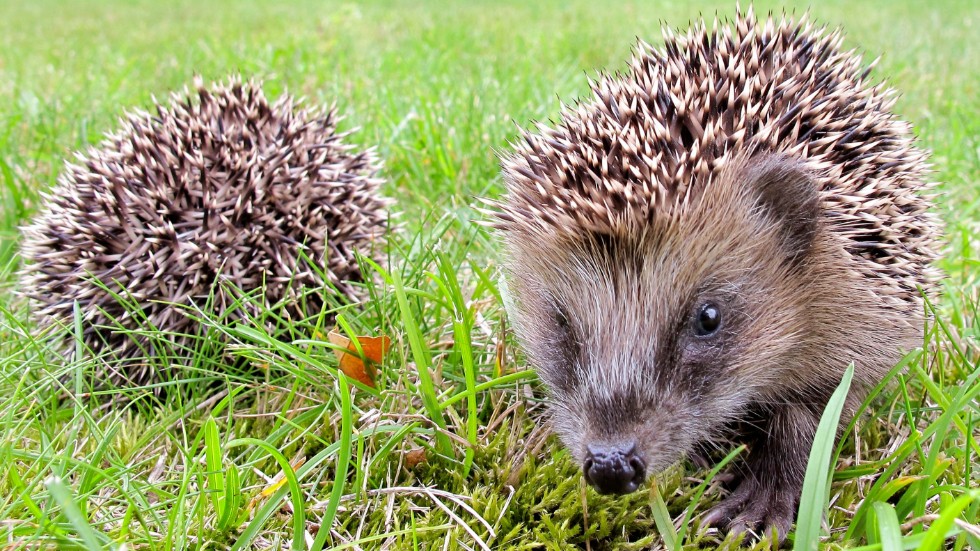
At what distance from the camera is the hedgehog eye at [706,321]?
2740 millimetres

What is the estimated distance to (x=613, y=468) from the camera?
2385 millimetres

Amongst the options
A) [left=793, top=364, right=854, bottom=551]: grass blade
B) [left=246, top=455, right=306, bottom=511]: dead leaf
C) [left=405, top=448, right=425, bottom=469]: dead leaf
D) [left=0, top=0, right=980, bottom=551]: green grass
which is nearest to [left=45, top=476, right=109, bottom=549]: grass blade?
[left=0, top=0, right=980, bottom=551]: green grass

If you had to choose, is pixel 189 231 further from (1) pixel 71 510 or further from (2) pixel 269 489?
(1) pixel 71 510

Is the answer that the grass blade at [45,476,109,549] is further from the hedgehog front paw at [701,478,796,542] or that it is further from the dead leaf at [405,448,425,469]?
the hedgehog front paw at [701,478,796,542]

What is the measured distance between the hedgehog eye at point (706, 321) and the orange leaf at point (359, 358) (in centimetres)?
128

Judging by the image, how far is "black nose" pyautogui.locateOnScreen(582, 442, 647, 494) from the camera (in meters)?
2.38

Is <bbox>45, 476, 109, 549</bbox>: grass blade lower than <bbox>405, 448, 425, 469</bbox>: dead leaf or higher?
higher

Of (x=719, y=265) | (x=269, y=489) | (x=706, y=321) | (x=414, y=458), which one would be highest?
(x=719, y=265)

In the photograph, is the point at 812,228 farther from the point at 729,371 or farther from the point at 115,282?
the point at 115,282

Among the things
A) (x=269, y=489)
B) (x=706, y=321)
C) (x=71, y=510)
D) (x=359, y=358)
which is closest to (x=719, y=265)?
(x=706, y=321)

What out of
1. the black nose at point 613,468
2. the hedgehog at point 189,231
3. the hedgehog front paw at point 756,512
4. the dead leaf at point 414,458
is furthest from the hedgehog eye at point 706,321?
the hedgehog at point 189,231

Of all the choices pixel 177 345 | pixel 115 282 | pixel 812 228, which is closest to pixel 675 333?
pixel 812 228

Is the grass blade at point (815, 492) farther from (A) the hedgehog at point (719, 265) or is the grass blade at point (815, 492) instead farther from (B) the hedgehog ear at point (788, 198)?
(B) the hedgehog ear at point (788, 198)

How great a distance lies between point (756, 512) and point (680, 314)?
0.78 meters
